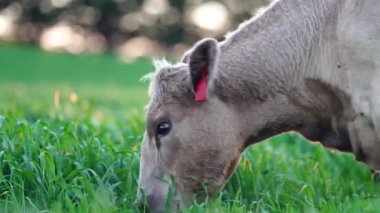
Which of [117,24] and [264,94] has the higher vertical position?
[117,24]

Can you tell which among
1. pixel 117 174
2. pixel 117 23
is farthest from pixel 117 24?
pixel 117 174

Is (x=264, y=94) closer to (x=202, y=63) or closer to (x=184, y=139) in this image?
(x=202, y=63)

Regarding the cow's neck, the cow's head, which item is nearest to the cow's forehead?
the cow's head

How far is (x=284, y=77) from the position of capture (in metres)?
6.06

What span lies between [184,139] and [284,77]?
866mm

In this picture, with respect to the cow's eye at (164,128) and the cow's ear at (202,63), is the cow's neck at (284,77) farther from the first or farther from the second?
the cow's eye at (164,128)

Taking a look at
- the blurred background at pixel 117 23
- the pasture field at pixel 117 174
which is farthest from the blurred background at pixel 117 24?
the pasture field at pixel 117 174

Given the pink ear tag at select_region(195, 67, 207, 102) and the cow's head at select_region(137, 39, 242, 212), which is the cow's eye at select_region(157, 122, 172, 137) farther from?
the pink ear tag at select_region(195, 67, 207, 102)

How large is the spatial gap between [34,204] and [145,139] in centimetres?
92

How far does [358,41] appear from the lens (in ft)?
18.7

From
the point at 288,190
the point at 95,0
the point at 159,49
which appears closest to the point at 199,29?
the point at 159,49

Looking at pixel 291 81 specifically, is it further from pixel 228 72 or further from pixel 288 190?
pixel 288 190

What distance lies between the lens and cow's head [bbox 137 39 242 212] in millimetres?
5867

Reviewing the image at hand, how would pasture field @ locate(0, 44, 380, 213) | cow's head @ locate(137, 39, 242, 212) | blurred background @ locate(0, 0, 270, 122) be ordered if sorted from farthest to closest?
1. blurred background @ locate(0, 0, 270, 122)
2. cow's head @ locate(137, 39, 242, 212)
3. pasture field @ locate(0, 44, 380, 213)
